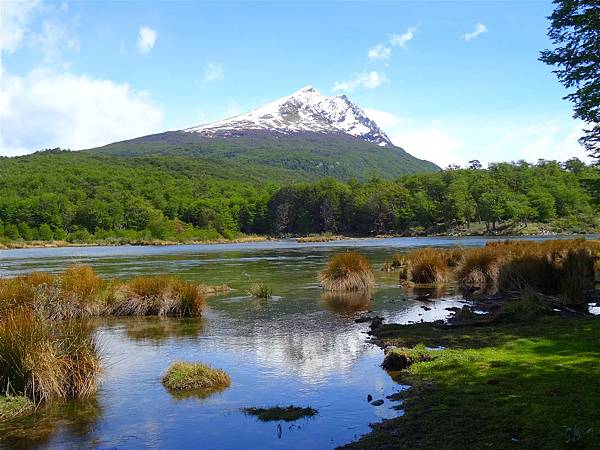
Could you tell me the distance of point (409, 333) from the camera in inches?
634

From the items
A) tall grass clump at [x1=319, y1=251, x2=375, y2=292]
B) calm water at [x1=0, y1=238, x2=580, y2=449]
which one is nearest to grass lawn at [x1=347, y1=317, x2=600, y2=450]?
calm water at [x1=0, y1=238, x2=580, y2=449]

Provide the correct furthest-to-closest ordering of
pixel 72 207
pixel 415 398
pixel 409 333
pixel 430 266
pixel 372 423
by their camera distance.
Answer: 1. pixel 72 207
2. pixel 430 266
3. pixel 409 333
4. pixel 415 398
5. pixel 372 423

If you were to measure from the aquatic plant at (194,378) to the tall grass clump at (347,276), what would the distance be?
52.1 ft

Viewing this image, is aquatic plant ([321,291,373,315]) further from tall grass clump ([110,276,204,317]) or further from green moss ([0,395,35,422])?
green moss ([0,395,35,422])

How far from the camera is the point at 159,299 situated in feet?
71.0

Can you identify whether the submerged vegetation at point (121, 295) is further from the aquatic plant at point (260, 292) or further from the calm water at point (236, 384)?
the aquatic plant at point (260, 292)

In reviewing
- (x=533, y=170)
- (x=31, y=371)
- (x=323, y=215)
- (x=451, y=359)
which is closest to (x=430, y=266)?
(x=451, y=359)

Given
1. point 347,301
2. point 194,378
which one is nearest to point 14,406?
point 194,378

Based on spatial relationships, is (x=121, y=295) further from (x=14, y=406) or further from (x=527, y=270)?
(x=527, y=270)

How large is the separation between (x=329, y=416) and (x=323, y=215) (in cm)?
17012

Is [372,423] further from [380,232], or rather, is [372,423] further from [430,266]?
[380,232]

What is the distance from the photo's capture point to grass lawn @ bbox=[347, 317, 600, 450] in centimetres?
757

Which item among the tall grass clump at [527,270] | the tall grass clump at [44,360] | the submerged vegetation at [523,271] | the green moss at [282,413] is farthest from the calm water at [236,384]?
the tall grass clump at [527,270]

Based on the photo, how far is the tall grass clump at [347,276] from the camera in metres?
27.6
